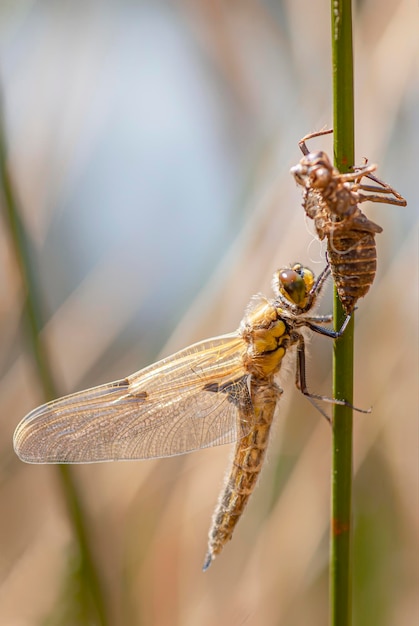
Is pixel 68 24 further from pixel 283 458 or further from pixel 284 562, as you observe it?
pixel 284 562

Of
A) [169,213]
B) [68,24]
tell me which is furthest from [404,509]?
[68,24]

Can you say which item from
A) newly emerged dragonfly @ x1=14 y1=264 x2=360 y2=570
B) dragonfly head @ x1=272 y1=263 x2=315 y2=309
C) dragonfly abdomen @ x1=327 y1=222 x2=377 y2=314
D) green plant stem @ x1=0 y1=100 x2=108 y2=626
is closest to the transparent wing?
newly emerged dragonfly @ x1=14 y1=264 x2=360 y2=570

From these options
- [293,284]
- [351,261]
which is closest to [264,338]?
[293,284]

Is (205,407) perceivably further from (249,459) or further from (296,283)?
(296,283)

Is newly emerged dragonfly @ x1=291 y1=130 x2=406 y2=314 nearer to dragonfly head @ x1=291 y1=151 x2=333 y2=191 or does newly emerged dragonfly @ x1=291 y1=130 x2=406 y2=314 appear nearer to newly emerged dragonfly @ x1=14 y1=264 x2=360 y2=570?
dragonfly head @ x1=291 y1=151 x2=333 y2=191

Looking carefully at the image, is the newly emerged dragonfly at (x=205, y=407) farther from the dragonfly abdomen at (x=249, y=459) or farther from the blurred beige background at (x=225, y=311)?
the blurred beige background at (x=225, y=311)

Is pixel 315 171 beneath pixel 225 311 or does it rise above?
above

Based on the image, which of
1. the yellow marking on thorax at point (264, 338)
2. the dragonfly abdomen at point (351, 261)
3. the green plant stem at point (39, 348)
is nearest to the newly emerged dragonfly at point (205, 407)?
the yellow marking on thorax at point (264, 338)
